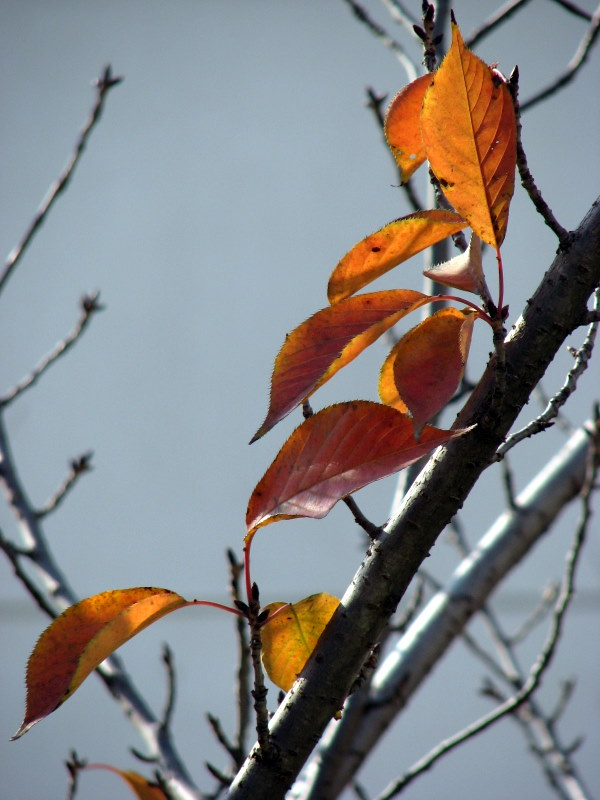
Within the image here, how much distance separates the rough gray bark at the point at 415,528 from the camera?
354mm

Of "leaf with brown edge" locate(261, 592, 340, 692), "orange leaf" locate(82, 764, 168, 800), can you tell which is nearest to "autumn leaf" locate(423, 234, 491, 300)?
"leaf with brown edge" locate(261, 592, 340, 692)

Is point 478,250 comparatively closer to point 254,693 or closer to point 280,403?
point 280,403

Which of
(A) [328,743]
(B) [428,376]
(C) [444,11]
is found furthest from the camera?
(C) [444,11]

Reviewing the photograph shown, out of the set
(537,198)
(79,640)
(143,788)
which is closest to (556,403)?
(537,198)

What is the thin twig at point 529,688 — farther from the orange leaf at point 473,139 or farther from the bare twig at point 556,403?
the orange leaf at point 473,139

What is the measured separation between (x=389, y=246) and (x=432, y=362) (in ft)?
0.20

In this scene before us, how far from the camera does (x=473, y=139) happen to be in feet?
1.06

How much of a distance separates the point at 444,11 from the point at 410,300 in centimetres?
60

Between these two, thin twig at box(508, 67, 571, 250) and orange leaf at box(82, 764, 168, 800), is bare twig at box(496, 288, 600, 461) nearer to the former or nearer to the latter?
thin twig at box(508, 67, 571, 250)

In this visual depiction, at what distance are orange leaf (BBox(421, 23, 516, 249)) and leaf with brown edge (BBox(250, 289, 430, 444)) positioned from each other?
0.15 ft

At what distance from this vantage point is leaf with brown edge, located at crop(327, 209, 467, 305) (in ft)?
1.12

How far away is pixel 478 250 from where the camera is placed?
339 millimetres

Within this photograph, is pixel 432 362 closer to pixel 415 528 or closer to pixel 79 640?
pixel 415 528

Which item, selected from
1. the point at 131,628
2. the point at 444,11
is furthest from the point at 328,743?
the point at 444,11
